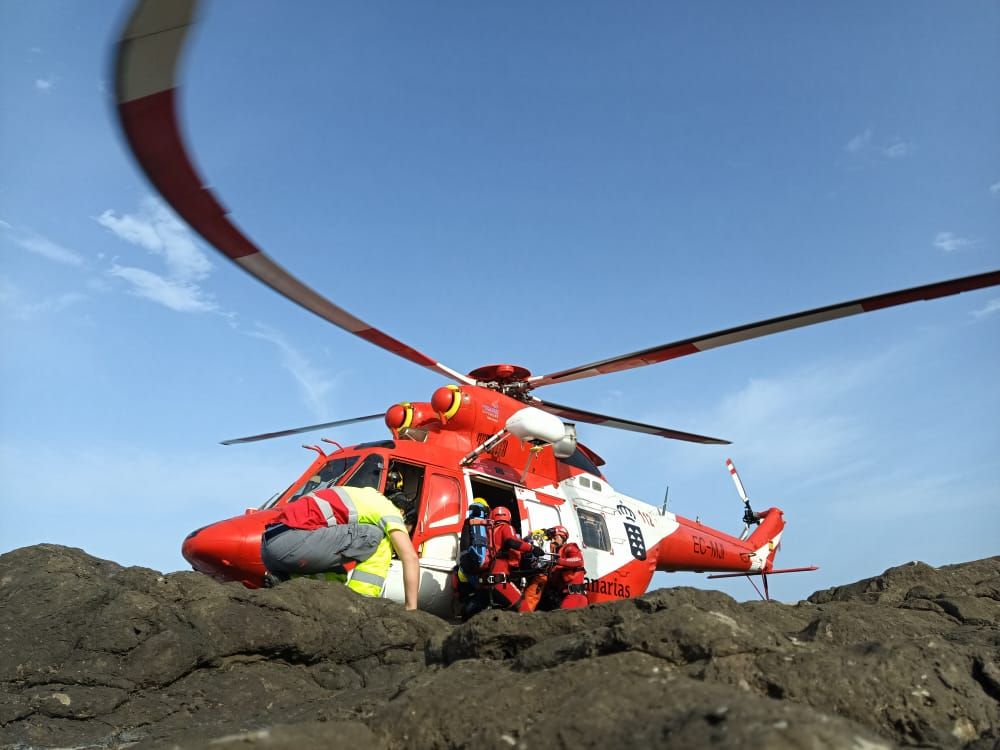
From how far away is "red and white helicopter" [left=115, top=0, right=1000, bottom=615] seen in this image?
3.71m

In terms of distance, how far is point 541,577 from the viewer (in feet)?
23.0

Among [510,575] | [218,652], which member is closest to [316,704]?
[218,652]

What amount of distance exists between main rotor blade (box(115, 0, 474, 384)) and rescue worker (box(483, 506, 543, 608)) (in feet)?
9.82

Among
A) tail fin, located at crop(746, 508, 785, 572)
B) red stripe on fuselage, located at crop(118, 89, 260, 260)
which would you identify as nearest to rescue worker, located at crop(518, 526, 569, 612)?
red stripe on fuselage, located at crop(118, 89, 260, 260)

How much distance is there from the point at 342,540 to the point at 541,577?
2188 mm

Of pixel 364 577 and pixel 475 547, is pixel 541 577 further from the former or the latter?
pixel 364 577

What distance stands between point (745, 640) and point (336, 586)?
3.44 meters

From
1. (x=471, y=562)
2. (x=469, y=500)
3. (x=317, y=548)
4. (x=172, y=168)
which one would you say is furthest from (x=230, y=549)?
(x=172, y=168)

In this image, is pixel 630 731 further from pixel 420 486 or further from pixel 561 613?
pixel 420 486

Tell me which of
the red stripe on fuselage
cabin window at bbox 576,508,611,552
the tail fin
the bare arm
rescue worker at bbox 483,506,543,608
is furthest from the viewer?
the tail fin

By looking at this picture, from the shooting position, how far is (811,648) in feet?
8.10

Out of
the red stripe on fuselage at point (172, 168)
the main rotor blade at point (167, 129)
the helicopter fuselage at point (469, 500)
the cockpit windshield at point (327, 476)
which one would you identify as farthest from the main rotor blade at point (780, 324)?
the red stripe on fuselage at point (172, 168)

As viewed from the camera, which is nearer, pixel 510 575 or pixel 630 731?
pixel 630 731

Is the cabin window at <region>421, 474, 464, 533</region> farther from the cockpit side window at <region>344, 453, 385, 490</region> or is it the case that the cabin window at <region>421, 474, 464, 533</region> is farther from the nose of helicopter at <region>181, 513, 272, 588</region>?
the nose of helicopter at <region>181, 513, 272, 588</region>
